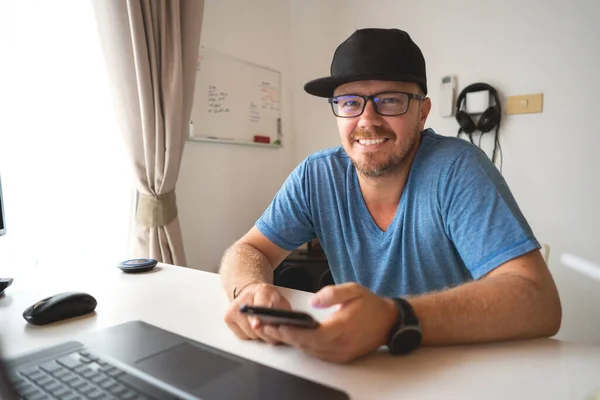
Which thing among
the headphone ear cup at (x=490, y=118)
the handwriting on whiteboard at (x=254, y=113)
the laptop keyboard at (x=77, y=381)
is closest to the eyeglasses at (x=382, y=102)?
the laptop keyboard at (x=77, y=381)

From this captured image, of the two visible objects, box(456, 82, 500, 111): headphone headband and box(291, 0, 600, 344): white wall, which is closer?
box(291, 0, 600, 344): white wall

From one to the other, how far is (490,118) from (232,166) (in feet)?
4.96

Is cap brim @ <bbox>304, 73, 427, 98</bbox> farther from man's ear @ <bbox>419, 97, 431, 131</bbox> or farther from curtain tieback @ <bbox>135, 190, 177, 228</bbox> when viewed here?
curtain tieback @ <bbox>135, 190, 177, 228</bbox>

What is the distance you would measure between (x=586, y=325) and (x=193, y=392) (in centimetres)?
217

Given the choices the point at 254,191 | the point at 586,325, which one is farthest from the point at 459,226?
the point at 254,191

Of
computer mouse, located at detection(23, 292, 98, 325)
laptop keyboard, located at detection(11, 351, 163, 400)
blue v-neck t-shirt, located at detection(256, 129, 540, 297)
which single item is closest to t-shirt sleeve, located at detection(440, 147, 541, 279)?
blue v-neck t-shirt, located at detection(256, 129, 540, 297)

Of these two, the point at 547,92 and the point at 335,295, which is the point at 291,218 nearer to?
the point at 335,295

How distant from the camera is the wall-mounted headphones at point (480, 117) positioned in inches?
83.4

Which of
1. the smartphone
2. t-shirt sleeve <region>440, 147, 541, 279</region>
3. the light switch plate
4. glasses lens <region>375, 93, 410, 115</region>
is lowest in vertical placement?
the smartphone

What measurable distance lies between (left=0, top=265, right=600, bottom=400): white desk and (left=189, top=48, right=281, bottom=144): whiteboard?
1511 mm

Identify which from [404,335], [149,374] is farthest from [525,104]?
[149,374]

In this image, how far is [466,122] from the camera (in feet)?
7.29

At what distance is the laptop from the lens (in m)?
0.49

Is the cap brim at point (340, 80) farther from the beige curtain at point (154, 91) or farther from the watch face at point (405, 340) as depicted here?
the beige curtain at point (154, 91)
